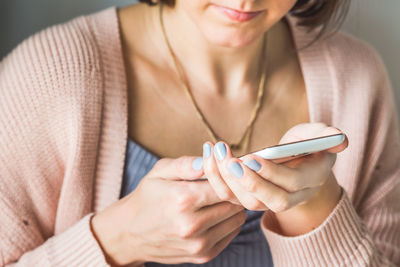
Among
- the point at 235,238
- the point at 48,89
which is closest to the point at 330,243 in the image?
the point at 235,238

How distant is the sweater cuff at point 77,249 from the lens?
0.67m

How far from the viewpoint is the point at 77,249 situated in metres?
0.68

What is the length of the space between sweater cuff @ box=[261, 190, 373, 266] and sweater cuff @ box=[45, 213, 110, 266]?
0.26 metres

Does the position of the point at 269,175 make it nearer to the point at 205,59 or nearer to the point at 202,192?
the point at 202,192

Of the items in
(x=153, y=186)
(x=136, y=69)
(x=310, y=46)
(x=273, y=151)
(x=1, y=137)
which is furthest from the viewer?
(x=310, y=46)

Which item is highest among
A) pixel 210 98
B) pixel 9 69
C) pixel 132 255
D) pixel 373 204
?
pixel 9 69

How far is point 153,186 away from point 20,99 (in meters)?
0.27

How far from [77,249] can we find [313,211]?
1.14 ft

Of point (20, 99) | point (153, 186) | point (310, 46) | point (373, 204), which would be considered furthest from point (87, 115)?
point (373, 204)

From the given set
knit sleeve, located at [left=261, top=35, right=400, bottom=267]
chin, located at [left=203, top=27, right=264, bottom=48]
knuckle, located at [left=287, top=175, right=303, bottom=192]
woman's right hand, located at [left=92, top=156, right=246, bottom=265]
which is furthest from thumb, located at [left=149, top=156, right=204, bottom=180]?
knit sleeve, located at [left=261, top=35, right=400, bottom=267]

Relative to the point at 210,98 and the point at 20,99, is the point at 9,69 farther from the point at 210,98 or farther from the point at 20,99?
the point at 210,98

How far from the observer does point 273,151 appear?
475 mm

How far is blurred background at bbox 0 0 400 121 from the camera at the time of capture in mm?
946

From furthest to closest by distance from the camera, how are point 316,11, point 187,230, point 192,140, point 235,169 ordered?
point 316,11
point 192,140
point 187,230
point 235,169
